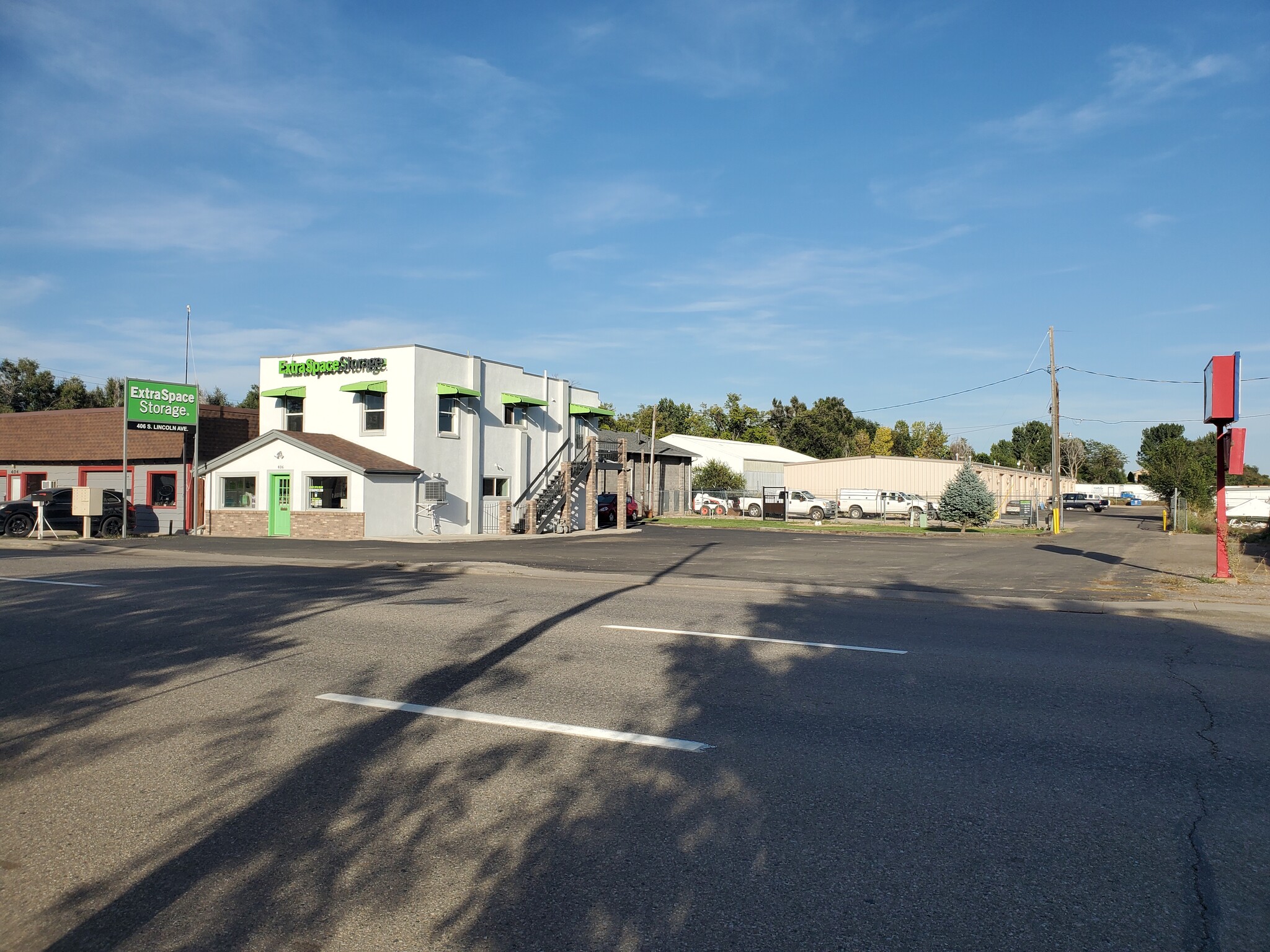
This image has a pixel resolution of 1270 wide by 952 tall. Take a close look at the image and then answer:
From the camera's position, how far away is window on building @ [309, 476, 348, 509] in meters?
31.1

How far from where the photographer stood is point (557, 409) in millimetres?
38969

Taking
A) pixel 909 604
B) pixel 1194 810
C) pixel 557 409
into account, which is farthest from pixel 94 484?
pixel 1194 810

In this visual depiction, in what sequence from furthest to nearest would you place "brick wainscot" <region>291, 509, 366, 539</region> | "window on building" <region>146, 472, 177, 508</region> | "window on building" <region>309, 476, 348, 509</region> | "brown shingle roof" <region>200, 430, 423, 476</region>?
1. "window on building" <region>146, 472, 177, 508</region>
2. "window on building" <region>309, 476, 348, 509</region>
3. "brick wainscot" <region>291, 509, 366, 539</region>
4. "brown shingle roof" <region>200, 430, 423, 476</region>

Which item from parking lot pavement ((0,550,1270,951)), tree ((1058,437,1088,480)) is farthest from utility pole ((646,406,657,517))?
tree ((1058,437,1088,480))

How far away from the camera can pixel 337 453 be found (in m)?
30.7

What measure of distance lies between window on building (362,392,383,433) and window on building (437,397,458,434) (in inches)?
84.1

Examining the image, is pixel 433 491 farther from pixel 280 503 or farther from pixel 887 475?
pixel 887 475

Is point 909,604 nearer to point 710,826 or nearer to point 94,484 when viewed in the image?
point 710,826

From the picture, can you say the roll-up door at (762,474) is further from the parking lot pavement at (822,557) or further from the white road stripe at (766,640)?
the white road stripe at (766,640)

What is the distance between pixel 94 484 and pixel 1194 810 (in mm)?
39427

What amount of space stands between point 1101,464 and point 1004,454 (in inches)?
592

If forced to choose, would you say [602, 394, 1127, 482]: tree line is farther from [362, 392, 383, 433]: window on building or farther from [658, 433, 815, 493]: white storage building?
[362, 392, 383, 433]: window on building

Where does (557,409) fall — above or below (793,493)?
above

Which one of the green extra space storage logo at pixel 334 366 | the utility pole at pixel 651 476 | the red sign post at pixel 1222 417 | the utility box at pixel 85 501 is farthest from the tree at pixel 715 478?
the red sign post at pixel 1222 417
